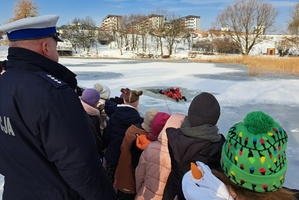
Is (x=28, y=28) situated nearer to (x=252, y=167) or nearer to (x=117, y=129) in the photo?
(x=252, y=167)

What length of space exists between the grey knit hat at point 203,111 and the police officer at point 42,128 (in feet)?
2.06

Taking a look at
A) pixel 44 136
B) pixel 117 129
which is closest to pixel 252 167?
pixel 44 136

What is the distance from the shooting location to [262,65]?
54.3 feet

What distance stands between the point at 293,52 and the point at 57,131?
1273 inches

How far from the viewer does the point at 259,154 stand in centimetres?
105

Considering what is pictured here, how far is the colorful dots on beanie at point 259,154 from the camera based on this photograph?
105cm

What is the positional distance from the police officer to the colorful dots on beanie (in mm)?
665

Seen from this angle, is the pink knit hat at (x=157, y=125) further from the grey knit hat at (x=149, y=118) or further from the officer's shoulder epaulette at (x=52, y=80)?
the officer's shoulder epaulette at (x=52, y=80)

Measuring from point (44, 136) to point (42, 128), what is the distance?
0.04 meters

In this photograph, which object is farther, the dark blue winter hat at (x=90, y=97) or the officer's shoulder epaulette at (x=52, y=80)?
the dark blue winter hat at (x=90, y=97)

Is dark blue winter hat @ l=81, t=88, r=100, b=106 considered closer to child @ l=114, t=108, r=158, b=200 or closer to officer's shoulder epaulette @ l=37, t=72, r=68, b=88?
child @ l=114, t=108, r=158, b=200

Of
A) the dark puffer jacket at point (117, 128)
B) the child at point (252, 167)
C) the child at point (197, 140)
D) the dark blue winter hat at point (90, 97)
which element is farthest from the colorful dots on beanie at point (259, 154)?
the dark blue winter hat at point (90, 97)

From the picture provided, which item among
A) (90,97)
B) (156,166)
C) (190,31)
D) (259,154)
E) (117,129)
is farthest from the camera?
(190,31)

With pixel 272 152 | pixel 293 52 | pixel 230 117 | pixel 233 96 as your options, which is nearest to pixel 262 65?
pixel 233 96
